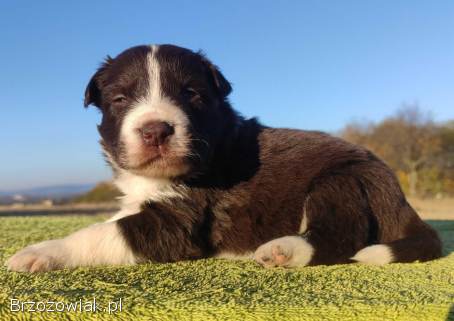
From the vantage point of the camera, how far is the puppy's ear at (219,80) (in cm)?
304

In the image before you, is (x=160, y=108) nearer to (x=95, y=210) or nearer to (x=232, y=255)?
(x=232, y=255)

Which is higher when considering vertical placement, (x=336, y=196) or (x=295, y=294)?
(x=336, y=196)

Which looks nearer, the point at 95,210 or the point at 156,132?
the point at 156,132

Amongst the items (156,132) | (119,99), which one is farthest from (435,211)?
(156,132)

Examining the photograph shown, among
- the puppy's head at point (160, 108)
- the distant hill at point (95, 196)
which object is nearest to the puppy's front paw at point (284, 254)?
the puppy's head at point (160, 108)

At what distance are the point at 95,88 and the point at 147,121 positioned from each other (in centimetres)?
86

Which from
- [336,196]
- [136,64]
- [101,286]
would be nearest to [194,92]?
[136,64]

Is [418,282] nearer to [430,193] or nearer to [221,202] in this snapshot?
[221,202]

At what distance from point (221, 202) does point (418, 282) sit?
1.28 metres

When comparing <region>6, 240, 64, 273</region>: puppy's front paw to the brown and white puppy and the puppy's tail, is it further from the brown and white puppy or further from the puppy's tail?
the puppy's tail

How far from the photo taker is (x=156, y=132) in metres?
2.38

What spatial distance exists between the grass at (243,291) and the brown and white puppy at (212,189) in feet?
0.61

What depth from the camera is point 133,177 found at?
9.59ft

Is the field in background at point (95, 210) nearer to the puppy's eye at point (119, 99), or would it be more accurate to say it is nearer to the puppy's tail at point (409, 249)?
the puppy's eye at point (119, 99)
